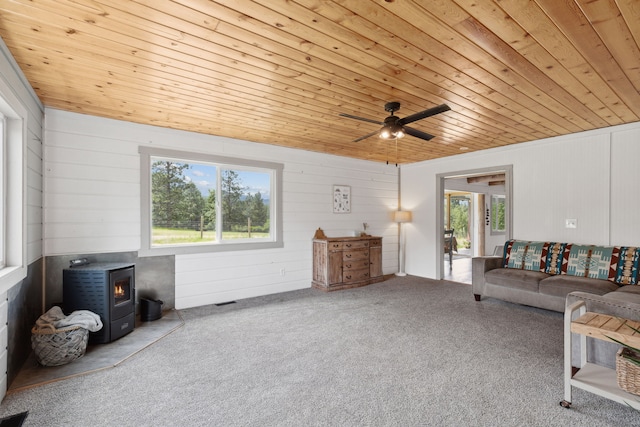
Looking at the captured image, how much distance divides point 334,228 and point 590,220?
3.83m

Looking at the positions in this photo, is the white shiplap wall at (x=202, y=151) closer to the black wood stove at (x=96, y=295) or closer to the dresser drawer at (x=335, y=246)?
the dresser drawer at (x=335, y=246)

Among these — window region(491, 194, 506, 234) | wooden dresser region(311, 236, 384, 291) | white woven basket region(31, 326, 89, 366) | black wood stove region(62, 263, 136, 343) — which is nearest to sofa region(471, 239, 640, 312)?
wooden dresser region(311, 236, 384, 291)

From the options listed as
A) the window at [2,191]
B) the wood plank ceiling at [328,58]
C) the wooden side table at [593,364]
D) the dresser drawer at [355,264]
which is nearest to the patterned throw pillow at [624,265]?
the wood plank ceiling at [328,58]

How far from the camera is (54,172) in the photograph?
3.53 m

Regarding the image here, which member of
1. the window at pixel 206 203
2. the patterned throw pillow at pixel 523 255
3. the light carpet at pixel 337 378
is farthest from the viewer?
the patterned throw pillow at pixel 523 255

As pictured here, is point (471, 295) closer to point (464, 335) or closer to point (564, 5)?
point (464, 335)

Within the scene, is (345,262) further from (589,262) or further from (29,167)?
(29,167)

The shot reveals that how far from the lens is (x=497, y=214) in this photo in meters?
9.70

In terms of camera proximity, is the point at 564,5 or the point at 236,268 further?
the point at 236,268

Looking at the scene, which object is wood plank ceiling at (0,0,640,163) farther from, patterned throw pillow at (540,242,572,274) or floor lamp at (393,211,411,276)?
floor lamp at (393,211,411,276)

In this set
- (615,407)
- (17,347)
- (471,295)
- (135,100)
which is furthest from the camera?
(471,295)

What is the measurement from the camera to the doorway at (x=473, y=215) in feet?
25.4

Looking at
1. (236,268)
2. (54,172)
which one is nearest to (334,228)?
(236,268)

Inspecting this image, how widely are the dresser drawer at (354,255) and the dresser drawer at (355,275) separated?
9.0 inches
